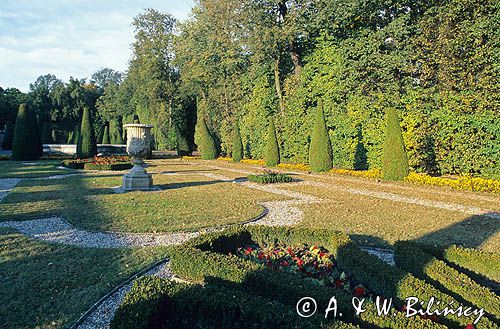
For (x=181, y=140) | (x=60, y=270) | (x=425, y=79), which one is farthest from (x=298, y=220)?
(x=181, y=140)

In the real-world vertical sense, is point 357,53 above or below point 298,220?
above

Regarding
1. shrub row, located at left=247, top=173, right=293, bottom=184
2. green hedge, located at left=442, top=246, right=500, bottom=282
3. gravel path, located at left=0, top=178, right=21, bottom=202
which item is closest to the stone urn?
gravel path, located at left=0, top=178, right=21, bottom=202

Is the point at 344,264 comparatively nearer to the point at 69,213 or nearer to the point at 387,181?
the point at 69,213

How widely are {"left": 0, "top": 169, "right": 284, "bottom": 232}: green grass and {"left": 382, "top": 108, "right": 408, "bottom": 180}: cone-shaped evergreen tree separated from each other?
5947 mm

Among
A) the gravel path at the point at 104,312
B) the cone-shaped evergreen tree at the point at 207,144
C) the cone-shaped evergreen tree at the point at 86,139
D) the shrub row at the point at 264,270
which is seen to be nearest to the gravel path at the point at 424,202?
the shrub row at the point at 264,270

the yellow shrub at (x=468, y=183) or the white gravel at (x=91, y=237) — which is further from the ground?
the yellow shrub at (x=468, y=183)

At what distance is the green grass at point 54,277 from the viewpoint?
120 inches

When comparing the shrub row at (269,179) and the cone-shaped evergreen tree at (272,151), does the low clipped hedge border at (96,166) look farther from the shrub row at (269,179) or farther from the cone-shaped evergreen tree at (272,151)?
the cone-shaped evergreen tree at (272,151)

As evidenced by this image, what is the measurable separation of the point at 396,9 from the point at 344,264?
17719 millimetres

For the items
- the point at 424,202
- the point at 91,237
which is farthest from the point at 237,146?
the point at 91,237

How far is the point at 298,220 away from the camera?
696 cm

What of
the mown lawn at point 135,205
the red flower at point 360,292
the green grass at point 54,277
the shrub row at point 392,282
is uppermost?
the shrub row at point 392,282

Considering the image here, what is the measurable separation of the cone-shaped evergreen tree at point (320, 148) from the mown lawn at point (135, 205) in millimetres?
6140

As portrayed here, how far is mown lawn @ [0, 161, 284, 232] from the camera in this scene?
259 inches
